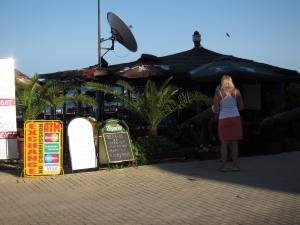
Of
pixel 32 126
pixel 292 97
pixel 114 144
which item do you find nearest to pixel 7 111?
pixel 32 126

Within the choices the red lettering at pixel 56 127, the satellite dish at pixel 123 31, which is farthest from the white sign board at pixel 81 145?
the satellite dish at pixel 123 31

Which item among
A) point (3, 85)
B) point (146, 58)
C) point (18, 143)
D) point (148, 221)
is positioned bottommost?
point (148, 221)

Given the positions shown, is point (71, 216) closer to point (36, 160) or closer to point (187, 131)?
point (36, 160)

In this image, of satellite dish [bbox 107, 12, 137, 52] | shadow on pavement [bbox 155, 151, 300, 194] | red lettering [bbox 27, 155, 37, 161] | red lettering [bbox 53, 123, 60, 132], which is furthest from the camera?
satellite dish [bbox 107, 12, 137, 52]

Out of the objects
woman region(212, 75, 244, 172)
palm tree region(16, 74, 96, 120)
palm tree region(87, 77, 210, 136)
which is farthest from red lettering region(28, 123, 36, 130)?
woman region(212, 75, 244, 172)

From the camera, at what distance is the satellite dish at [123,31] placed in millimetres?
15227

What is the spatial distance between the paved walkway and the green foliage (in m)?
4.22

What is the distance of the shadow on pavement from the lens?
26.4ft

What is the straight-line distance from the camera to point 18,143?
10383mm

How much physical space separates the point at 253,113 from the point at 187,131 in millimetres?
3540

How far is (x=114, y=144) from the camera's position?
9.90m

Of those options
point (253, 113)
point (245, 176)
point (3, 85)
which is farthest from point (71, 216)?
point (253, 113)

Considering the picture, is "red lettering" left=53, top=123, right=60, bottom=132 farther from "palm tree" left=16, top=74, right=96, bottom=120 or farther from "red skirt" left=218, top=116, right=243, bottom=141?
"red skirt" left=218, top=116, right=243, bottom=141

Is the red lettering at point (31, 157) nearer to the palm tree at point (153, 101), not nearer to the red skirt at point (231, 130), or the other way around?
the palm tree at point (153, 101)
